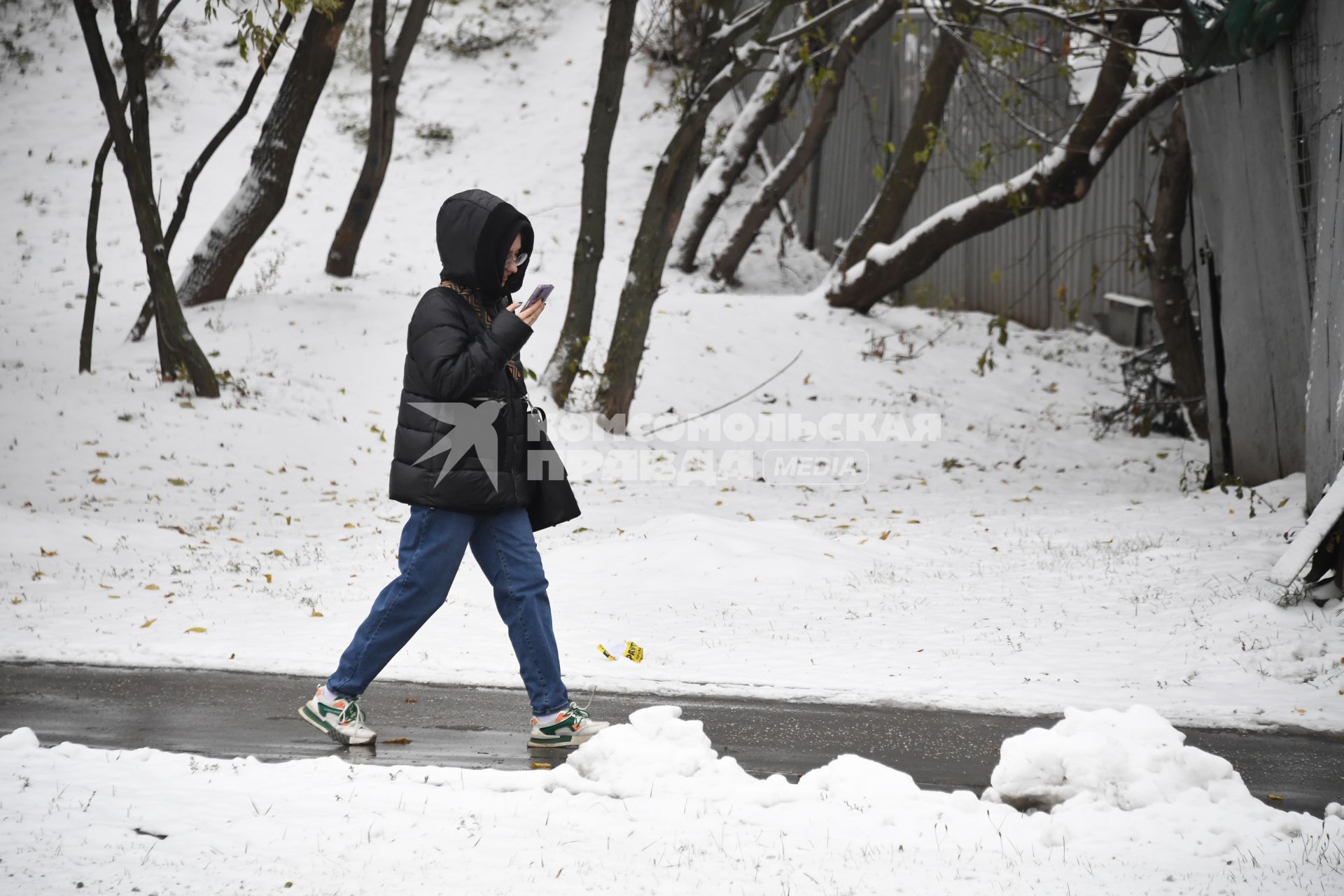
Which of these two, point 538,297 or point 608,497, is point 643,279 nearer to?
point 608,497

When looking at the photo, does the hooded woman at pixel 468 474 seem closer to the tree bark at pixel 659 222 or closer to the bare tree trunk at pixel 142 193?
the tree bark at pixel 659 222

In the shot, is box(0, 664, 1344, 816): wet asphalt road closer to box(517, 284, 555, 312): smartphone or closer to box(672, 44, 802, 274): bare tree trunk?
box(517, 284, 555, 312): smartphone

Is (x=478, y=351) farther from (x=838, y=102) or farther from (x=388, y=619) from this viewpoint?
(x=838, y=102)

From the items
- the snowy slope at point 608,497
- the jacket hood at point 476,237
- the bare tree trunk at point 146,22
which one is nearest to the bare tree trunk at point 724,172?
the snowy slope at point 608,497

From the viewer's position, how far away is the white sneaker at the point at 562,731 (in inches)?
166

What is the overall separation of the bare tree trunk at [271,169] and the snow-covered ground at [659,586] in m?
0.48

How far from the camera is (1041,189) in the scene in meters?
13.2

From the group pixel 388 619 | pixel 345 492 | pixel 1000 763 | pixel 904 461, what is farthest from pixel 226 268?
pixel 1000 763

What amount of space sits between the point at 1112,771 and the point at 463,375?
2.46 metres

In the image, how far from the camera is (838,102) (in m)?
18.8

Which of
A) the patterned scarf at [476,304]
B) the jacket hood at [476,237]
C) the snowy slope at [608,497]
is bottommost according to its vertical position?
the snowy slope at [608,497]

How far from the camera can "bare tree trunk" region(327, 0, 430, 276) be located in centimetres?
1388

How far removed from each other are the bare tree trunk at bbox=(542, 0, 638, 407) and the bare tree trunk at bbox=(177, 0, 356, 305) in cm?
362

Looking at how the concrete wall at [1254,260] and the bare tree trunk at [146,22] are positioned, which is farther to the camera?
the bare tree trunk at [146,22]
